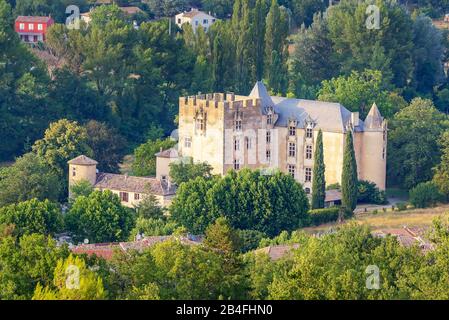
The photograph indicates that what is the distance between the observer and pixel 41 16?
4451 inches

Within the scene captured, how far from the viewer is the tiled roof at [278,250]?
64.9 meters

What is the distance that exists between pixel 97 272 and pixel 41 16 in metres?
58.0

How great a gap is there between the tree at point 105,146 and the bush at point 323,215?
34.4ft

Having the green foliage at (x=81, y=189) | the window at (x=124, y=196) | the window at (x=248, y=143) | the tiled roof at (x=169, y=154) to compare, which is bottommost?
the window at (x=124, y=196)

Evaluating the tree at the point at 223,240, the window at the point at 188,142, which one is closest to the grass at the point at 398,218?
the window at the point at 188,142

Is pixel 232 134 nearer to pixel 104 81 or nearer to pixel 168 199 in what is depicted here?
pixel 168 199

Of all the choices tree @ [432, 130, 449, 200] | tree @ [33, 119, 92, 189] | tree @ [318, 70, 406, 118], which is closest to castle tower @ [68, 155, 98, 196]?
tree @ [33, 119, 92, 189]

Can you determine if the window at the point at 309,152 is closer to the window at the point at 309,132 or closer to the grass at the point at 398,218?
the window at the point at 309,132

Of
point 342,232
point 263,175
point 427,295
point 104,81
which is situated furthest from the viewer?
point 104,81

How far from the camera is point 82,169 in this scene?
81625 millimetres

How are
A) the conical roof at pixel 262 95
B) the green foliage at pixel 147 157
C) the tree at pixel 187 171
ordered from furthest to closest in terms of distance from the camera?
the green foliage at pixel 147 157, the conical roof at pixel 262 95, the tree at pixel 187 171

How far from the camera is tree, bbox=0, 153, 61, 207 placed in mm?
77375

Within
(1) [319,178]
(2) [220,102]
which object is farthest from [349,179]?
(2) [220,102]
